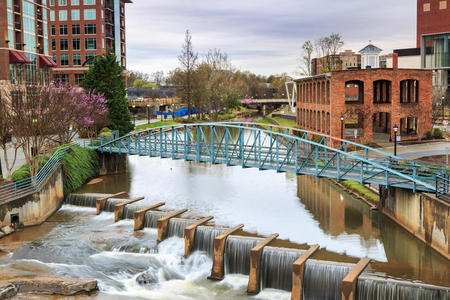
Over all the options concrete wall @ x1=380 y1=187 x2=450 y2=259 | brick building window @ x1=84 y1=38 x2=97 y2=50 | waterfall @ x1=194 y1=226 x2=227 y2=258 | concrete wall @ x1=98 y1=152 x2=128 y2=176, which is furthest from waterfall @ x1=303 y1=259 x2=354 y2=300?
brick building window @ x1=84 y1=38 x2=97 y2=50

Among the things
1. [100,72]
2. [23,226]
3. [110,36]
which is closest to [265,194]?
[23,226]

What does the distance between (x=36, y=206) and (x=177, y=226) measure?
9248 millimetres

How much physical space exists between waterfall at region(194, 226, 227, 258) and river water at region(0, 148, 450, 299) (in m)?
0.50

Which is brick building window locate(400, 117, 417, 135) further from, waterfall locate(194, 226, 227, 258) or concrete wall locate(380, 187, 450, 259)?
waterfall locate(194, 226, 227, 258)

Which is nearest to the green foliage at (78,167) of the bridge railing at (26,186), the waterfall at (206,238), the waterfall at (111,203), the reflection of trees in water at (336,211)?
the bridge railing at (26,186)

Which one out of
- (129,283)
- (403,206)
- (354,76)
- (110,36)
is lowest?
(129,283)

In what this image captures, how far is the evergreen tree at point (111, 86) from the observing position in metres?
55.2

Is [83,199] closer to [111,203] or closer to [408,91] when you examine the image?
[111,203]

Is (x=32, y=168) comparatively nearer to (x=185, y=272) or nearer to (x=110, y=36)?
(x=185, y=272)

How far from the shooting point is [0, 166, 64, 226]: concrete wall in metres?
29.6

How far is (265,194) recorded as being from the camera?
3831 cm

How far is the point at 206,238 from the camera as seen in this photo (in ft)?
85.5

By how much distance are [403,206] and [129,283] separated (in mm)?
14886

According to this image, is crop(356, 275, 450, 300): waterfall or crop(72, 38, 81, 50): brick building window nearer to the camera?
crop(356, 275, 450, 300): waterfall
